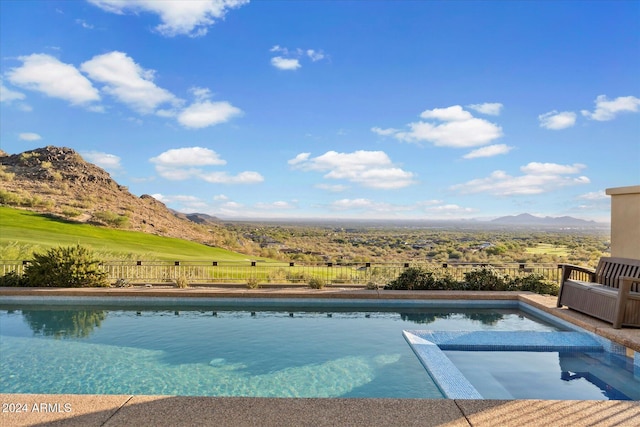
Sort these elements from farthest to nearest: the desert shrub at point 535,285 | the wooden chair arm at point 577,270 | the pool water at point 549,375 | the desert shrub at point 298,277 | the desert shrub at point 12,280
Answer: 1. the desert shrub at point 298,277
2. the desert shrub at point 12,280
3. the desert shrub at point 535,285
4. the wooden chair arm at point 577,270
5. the pool water at point 549,375

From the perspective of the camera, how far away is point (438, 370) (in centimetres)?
550

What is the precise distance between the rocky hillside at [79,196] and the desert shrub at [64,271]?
26244 mm

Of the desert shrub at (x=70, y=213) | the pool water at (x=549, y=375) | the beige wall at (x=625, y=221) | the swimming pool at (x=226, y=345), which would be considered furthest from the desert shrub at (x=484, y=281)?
the desert shrub at (x=70, y=213)

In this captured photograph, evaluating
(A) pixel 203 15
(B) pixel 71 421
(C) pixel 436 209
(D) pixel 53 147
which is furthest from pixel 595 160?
(D) pixel 53 147

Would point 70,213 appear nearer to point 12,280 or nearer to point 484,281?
point 12,280

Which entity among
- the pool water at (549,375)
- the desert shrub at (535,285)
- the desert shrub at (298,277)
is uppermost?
the desert shrub at (535,285)

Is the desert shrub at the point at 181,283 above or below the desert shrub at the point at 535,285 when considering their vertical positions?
below

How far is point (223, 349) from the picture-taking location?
22.9 feet

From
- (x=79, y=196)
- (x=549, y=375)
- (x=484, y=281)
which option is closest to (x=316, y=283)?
(x=484, y=281)

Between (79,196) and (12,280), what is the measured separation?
4436 cm

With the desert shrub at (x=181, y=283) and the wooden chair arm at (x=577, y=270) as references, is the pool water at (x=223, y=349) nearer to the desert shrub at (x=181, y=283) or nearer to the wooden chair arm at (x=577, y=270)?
the wooden chair arm at (x=577, y=270)

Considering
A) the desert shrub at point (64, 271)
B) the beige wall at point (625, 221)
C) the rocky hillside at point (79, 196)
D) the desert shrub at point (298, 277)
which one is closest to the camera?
the beige wall at point (625, 221)

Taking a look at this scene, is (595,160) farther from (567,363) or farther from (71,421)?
(71,421)

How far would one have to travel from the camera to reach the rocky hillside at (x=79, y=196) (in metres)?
38.3
